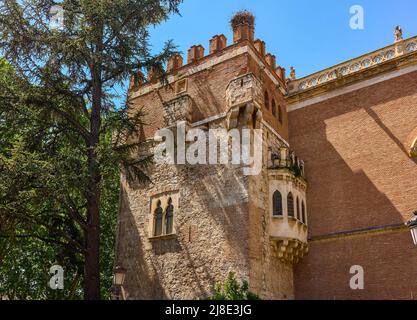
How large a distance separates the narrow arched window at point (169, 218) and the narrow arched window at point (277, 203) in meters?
3.85

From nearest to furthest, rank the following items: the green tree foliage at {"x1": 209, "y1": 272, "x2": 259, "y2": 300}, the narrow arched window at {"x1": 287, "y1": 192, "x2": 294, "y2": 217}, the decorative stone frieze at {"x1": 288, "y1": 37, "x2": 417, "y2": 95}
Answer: the green tree foliage at {"x1": 209, "y1": 272, "x2": 259, "y2": 300} < the narrow arched window at {"x1": 287, "y1": 192, "x2": 294, "y2": 217} < the decorative stone frieze at {"x1": 288, "y1": 37, "x2": 417, "y2": 95}

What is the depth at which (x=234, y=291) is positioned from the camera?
13977mm

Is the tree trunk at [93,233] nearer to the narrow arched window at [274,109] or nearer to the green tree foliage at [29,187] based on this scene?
the green tree foliage at [29,187]

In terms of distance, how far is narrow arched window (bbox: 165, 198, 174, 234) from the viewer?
17.2 metres

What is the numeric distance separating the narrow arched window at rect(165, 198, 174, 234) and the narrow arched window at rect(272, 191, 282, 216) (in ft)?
12.6

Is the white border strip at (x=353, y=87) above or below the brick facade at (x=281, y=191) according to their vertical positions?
above

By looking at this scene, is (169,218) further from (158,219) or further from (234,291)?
(234,291)

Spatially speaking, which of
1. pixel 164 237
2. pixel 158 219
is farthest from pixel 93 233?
pixel 158 219

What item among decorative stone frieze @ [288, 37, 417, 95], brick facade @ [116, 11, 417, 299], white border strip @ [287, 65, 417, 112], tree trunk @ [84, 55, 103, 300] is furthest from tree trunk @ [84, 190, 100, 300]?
decorative stone frieze @ [288, 37, 417, 95]

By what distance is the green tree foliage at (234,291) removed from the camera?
45.0ft

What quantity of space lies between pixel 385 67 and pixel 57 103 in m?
12.6

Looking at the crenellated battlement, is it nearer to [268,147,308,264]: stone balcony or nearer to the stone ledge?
[268,147,308,264]: stone balcony

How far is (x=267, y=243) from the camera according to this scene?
1584 centimetres

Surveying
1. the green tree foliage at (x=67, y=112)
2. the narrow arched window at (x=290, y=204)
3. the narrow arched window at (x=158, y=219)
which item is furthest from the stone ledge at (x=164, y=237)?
the narrow arched window at (x=290, y=204)
